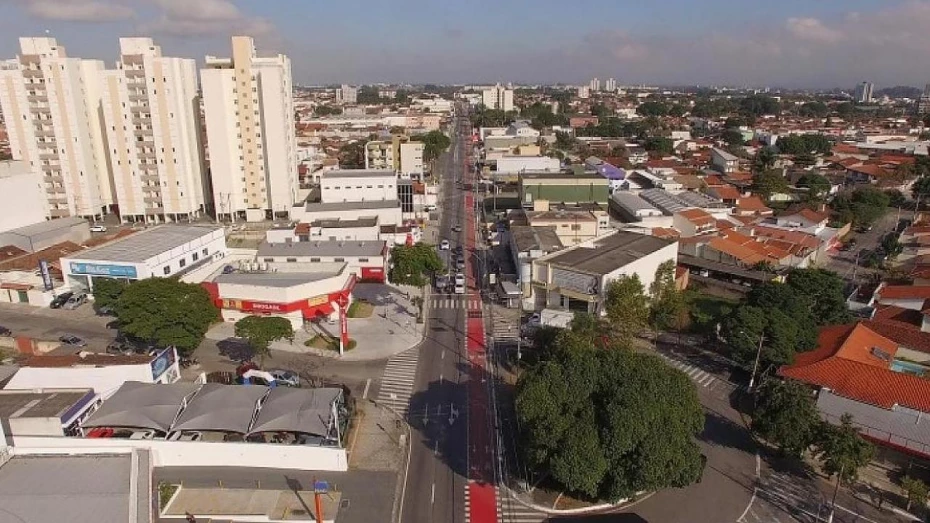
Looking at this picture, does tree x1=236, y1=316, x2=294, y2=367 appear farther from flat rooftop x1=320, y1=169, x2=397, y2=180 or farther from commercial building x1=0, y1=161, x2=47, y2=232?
commercial building x1=0, y1=161, x2=47, y2=232

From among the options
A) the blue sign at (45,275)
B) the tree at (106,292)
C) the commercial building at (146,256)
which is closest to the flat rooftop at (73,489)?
the tree at (106,292)

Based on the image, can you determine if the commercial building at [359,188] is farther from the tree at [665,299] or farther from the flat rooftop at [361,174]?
the tree at [665,299]

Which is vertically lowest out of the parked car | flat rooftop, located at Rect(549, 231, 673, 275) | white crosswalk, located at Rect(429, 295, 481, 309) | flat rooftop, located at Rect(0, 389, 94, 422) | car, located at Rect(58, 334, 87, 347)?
white crosswalk, located at Rect(429, 295, 481, 309)

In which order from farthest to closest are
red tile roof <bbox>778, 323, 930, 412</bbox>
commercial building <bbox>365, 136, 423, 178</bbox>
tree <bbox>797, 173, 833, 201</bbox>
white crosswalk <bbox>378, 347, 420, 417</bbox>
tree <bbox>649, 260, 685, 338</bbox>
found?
1. commercial building <bbox>365, 136, 423, 178</bbox>
2. tree <bbox>797, 173, 833, 201</bbox>
3. tree <bbox>649, 260, 685, 338</bbox>
4. white crosswalk <bbox>378, 347, 420, 417</bbox>
5. red tile roof <bbox>778, 323, 930, 412</bbox>

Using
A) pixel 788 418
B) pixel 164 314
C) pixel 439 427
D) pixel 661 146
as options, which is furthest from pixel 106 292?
pixel 661 146

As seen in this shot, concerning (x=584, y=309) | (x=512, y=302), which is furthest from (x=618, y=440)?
(x=512, y=302)

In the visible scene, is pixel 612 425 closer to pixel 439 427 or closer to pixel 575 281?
pixel 439 427

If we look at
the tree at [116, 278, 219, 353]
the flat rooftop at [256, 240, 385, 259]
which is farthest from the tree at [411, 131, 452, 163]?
the tree at [116, 278, 219, 353]
